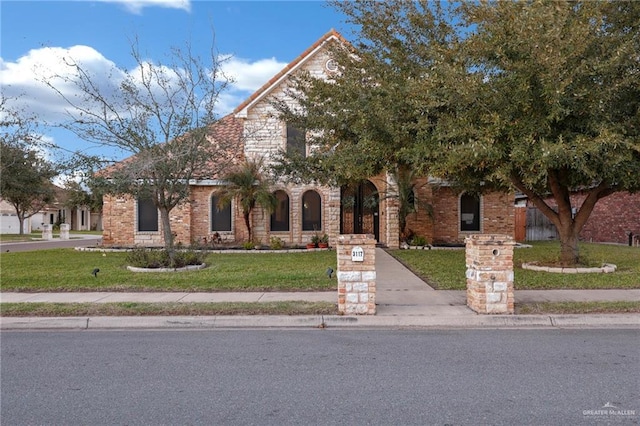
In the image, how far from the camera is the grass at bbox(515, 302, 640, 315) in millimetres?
8359

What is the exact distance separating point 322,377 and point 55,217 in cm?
6012

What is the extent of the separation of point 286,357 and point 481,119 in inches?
264

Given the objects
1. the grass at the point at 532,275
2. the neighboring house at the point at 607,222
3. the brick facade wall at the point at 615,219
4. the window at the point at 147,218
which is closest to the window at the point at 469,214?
the neighboring house at the point at 607,222

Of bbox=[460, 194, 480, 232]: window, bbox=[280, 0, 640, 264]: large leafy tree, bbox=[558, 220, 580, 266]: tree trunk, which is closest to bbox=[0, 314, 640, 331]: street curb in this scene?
bbox=[280, 0, 640, 264]: large leafy tree

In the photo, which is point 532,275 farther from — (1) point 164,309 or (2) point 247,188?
(2) point 247,188

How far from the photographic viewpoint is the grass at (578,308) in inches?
329

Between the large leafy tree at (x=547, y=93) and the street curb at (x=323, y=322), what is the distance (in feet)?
10.5

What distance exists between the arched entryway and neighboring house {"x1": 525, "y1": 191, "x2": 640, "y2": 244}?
30.4ft

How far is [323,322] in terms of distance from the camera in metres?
8.08

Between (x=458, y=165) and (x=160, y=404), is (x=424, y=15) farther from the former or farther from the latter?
(x=160, y=404)

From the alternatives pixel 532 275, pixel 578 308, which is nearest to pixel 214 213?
pixel 532 275

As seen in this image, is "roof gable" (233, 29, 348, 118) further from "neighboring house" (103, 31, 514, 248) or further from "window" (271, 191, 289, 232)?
"window" (271, 191, 289, 232)

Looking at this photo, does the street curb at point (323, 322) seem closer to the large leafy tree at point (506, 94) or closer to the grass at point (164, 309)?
the grass at point (164, 309)

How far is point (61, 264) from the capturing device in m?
15.2
